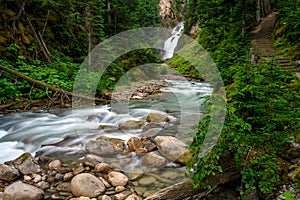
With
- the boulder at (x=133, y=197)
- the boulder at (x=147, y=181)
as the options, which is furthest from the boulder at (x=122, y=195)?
the boulder at (x=147, y=181)

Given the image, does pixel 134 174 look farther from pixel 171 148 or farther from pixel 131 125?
pixel 131 125

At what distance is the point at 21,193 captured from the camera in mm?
3305

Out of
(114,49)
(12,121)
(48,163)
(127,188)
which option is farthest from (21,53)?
(127,188)

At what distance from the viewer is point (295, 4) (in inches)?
398

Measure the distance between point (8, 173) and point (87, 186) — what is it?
1615 mm

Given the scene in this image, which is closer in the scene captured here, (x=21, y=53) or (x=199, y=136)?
(x=199, y=136)

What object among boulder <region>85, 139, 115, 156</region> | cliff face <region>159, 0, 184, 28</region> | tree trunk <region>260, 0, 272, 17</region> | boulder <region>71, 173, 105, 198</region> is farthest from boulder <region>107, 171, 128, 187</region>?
cliff face <region>159, 0, 184, 28</region>

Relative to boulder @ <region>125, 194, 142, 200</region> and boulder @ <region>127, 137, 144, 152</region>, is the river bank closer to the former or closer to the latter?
boulder @ <region>127, 137, 144, 152</region>

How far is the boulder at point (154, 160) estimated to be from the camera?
453 centimetres

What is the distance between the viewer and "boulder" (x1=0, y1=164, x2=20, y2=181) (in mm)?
3838

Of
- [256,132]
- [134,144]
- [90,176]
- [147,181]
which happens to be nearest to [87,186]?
[90,176]

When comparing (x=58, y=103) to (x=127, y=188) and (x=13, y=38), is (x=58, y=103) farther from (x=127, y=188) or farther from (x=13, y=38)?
(x=127, y=188)

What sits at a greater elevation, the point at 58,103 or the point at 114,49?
the point at 114,49

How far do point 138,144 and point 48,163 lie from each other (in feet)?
6.88
